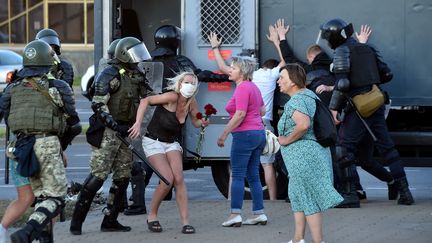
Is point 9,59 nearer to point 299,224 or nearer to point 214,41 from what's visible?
point 214,41

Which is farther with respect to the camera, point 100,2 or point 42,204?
point 100,2

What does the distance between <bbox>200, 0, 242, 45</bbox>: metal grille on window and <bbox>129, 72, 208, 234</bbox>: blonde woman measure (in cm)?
A: 223

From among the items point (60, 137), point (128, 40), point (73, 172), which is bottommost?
point (73, 172)

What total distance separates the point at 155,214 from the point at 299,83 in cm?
211

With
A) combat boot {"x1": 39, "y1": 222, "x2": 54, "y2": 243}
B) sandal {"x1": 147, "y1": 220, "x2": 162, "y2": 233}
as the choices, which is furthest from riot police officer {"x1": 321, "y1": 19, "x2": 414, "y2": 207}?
combat boot {"x1": 39, "y1": 222, "x2": 54, "y2": 243}

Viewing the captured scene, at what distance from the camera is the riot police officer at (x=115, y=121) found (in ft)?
34.1

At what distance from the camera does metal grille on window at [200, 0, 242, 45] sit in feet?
41.9

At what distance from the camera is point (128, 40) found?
10.5 metres

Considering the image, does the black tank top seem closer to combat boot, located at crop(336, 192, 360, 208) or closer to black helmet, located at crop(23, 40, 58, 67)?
black helmet, located at crop(23, 40, 58, 67)

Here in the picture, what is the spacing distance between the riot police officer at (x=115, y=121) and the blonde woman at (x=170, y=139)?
0.18 m

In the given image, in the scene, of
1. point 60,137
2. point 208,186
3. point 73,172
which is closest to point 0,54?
point 73,172

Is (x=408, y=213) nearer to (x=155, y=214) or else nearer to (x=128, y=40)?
(x=155, y=214)

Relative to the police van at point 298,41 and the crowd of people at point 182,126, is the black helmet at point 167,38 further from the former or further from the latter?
the police van at point 298,41

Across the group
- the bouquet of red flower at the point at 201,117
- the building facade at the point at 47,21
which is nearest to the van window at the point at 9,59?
the building facade at the point at 47,21
